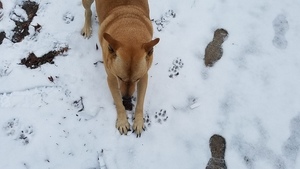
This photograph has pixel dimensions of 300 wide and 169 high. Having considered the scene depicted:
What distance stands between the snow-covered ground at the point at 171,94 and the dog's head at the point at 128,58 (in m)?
1.14

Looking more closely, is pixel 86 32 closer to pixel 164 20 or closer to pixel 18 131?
pixel 164 20

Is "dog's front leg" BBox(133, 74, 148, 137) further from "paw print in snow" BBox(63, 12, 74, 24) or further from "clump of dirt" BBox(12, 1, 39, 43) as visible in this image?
"clump of dirt" BBox(12, 1, 39, 43)

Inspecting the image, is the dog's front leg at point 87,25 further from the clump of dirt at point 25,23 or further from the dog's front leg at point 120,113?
the dog's front leg at point 120,113

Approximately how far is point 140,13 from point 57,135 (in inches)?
80.8

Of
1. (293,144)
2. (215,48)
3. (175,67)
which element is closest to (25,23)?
(175,67)

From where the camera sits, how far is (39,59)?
5125 mm

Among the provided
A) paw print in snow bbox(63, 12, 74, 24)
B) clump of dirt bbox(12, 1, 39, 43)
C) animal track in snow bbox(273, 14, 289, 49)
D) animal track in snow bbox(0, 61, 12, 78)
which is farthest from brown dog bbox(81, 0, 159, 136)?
animal track in snow bbox(273, 14, 289, 49)

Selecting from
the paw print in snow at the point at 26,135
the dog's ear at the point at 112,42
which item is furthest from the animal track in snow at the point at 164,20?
the paw print in snow at the point at 26,135

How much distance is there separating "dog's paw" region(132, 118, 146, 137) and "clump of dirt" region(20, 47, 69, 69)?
1.64m

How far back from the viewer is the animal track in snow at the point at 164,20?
5.48 metres

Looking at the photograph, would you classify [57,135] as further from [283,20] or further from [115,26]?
[283,20]

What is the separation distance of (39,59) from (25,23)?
722 millimetres

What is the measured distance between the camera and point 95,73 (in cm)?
504

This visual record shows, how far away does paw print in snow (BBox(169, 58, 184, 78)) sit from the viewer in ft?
16.8
